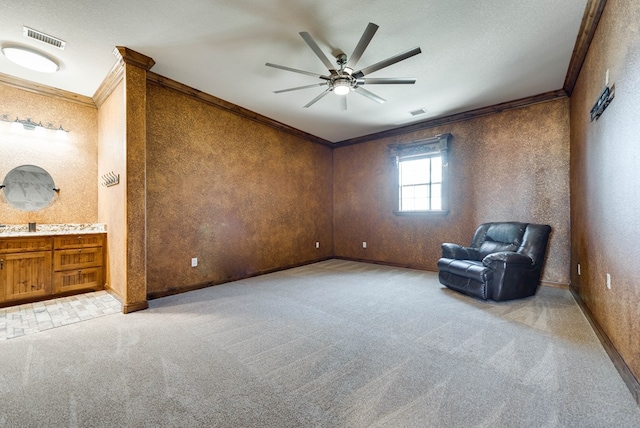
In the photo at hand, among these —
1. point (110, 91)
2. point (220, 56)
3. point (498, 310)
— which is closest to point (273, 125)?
point (220, 56)

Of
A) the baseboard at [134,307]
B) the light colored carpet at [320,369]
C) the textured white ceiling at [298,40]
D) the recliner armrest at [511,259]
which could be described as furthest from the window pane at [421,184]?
the baseboard at [134,307]

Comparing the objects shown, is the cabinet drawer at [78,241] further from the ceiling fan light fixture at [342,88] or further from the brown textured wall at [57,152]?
the ceiling fan light fixture at [342,88]

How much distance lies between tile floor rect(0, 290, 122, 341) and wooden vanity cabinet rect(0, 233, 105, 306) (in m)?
0.14

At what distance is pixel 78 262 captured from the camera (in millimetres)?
3729

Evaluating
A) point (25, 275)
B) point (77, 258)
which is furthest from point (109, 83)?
point (25, 275)

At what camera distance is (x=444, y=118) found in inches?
201

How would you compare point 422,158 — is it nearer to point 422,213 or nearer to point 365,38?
point 422,213

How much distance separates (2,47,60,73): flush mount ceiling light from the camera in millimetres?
2837

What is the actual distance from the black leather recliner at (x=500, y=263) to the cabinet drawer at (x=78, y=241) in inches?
193

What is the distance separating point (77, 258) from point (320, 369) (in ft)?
12.4

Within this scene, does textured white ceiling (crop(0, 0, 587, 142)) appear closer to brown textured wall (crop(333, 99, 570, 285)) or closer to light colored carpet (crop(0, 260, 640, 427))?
brown textured wall (crop(333, 99, 570, 285))

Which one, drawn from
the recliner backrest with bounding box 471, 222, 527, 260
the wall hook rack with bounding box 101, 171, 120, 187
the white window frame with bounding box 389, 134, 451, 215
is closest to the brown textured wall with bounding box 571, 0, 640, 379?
the recliner backrest with bounding box 471, 222, 527, 260

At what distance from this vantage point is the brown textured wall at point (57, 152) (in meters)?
→ 3.55

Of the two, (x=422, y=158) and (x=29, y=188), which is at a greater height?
(x=422, y=158)
